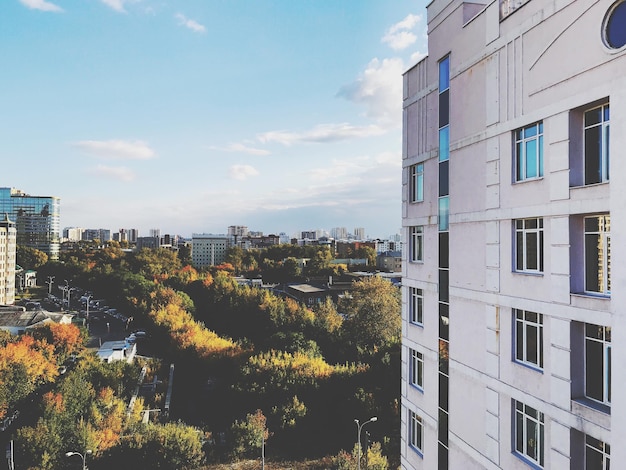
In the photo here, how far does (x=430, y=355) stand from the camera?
9.91 m

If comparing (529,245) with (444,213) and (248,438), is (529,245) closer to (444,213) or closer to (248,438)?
(444,213)

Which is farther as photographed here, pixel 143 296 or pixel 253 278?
pixel 253 278

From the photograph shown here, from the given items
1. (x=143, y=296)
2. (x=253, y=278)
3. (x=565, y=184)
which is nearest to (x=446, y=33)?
(x=565, y=184)

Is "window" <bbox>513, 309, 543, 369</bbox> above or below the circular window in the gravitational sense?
below

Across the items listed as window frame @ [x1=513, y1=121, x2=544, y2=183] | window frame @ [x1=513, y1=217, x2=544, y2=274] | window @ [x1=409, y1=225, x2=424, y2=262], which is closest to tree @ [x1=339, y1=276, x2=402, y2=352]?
window @ [x1=409, y1=225, x2=424, y2=262]

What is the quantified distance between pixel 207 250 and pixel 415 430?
391 feet

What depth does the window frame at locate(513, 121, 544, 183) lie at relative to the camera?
689 centimetres

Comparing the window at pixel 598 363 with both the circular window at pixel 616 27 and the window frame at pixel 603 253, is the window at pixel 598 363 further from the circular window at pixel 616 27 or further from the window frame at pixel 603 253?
the circular window at pixel 616 27

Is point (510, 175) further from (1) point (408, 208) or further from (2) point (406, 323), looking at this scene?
(2) point (406, 323)

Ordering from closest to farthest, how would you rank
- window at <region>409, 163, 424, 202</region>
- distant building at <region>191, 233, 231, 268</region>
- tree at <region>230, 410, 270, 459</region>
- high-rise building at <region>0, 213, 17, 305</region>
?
window at <region>409, 163, 424, 202</region> → tree at <region>230, 410, 270, 459</region> → high-rise building at <region>0, 213, 17, 305</region> → distant building at <region>191, 233, 231, 268</region>

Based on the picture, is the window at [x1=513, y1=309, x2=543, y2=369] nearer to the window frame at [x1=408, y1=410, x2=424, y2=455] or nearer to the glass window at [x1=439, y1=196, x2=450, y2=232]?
the glass window at [x1=439, y1=196, x2=450, y2=232]

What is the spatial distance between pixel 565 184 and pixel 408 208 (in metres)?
4.55

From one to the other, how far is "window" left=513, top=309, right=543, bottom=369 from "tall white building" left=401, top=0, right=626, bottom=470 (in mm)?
23

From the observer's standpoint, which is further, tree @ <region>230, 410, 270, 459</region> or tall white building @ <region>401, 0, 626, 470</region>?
tree @ <region>230, 410, 270, 459</region>
